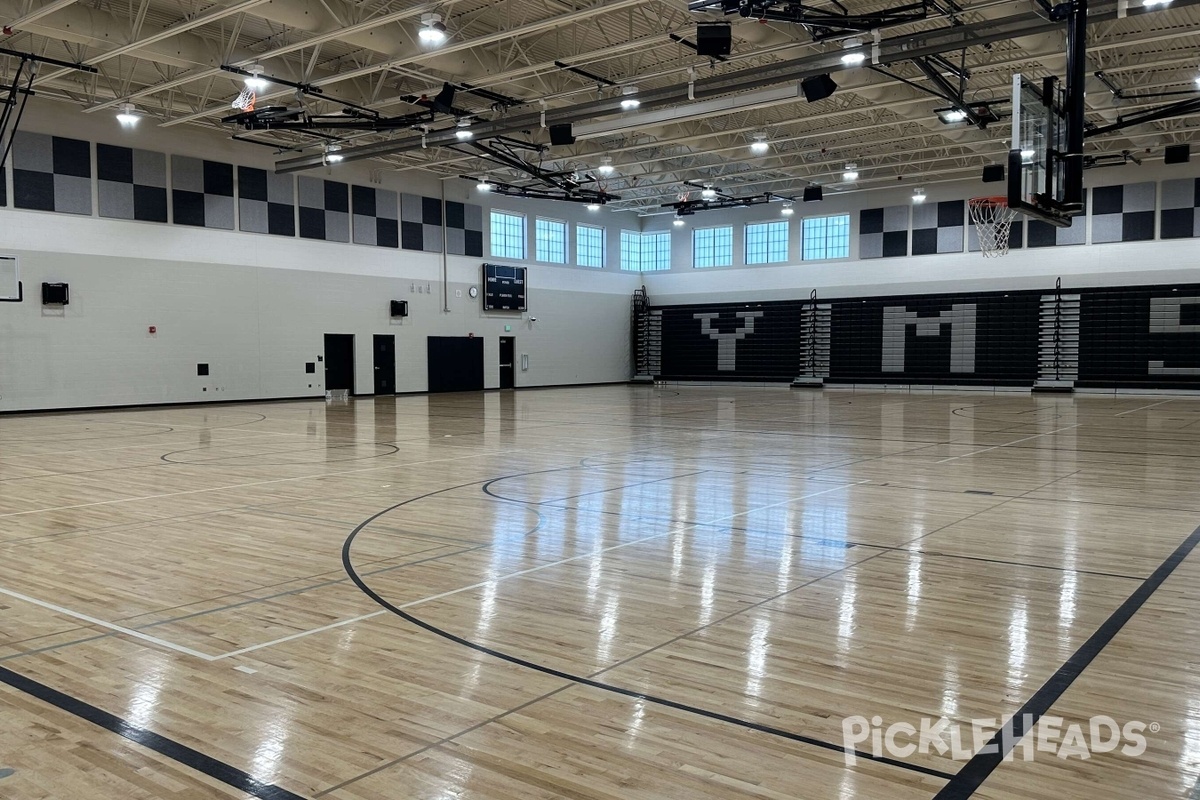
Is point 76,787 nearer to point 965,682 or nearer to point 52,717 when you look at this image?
point 52,717

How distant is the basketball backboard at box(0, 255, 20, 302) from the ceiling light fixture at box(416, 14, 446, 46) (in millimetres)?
11543

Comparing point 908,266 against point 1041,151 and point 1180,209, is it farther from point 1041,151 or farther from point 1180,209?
point 1041,151

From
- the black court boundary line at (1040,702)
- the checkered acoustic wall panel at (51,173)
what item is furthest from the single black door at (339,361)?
the black court boundary line at (1040,702)

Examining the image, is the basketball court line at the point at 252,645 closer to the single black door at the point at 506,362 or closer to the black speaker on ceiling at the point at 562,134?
the black speaker on ceiling at the point at 562,134

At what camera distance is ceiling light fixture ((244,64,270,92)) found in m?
16.8

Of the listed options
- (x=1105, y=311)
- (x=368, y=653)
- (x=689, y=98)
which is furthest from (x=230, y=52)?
(x=1105, y=311)

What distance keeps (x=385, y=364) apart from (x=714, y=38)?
55.7 feet

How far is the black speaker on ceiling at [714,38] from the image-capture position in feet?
43.9

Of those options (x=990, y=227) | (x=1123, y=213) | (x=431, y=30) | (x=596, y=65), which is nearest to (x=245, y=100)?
(x=431, y=30)

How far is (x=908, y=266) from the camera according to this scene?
30.7m

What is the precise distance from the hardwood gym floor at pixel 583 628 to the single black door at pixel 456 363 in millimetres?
Result: 18101

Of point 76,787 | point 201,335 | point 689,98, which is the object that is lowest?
point 76,787

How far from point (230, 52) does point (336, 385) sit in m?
11.9

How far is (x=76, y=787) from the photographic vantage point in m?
3.07
